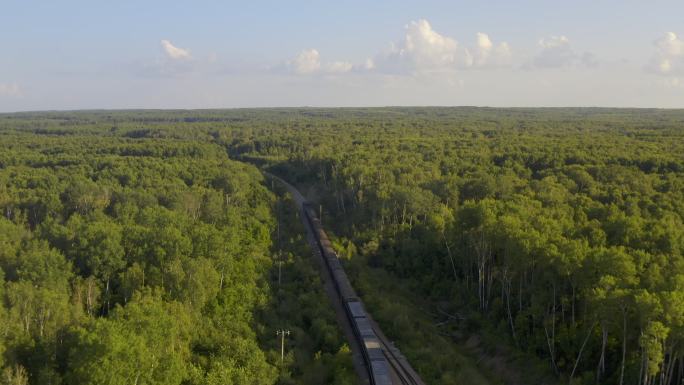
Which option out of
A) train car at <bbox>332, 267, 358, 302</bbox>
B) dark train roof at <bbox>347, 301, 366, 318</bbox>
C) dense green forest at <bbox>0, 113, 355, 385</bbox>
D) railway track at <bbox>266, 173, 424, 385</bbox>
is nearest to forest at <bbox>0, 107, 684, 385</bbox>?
dense green forest at <bbox>0, 113, 355, 385</bbox>

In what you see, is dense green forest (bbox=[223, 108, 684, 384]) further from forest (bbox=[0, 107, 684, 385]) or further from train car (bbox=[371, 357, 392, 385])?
train car (bbox=[371, 357, 392, 385])

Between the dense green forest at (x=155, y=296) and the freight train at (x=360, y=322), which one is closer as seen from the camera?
the dense green forest at (x=155, y=296)

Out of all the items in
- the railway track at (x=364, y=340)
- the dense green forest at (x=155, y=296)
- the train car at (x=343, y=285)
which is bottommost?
the railway track at (x=364, y=340)

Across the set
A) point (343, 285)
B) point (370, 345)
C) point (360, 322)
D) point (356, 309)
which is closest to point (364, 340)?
point (370, 345)

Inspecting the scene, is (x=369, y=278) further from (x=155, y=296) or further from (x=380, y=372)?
(x=155, y=296)

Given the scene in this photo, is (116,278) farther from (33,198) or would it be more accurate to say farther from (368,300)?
(33,198)

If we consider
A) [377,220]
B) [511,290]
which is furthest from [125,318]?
[377,220]

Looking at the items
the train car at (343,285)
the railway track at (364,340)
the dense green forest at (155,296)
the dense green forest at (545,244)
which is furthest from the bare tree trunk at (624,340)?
the train car at (343,285)

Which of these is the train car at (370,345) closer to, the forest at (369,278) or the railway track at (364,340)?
the railway track at (364,340)

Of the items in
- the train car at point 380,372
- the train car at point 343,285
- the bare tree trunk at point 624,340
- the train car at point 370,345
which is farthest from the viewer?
the train car at point 343,285
